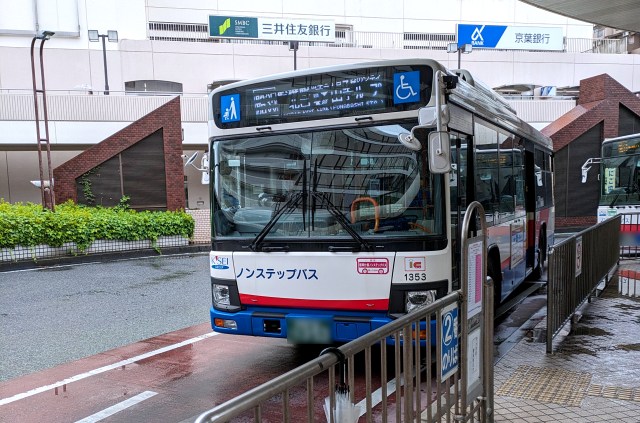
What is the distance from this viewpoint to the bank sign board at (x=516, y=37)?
33.3 m

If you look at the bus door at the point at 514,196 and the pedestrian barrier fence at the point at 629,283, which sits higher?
the bus door at the point at 514,196

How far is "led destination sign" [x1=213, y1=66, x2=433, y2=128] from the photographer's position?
4.69 meters

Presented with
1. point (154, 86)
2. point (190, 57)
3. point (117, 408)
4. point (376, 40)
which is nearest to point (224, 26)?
point (190, 57)

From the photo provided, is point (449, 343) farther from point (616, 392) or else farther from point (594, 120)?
point (594, 120)

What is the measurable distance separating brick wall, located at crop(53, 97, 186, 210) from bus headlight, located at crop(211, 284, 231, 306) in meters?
14.5

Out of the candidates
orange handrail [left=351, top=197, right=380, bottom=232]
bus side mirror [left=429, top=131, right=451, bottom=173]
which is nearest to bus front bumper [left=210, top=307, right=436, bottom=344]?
orange handrail [left=351, top=197, right=380, bottom=232]

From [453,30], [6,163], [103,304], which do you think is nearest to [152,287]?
[103,304]

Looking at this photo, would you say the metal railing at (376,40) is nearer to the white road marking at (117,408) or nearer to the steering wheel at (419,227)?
the steering wheel at (419,227)

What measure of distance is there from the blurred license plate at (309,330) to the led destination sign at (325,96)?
6.57 feet

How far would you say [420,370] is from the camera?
295cm

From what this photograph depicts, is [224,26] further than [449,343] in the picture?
Yes

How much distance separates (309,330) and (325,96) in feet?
7.56

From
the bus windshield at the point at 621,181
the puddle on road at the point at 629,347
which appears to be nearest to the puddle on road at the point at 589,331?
the puddle on road at the point at 629,347

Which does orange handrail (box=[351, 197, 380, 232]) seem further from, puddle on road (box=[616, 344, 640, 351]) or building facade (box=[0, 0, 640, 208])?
building facade (box=[0, 0, 640, 208])
